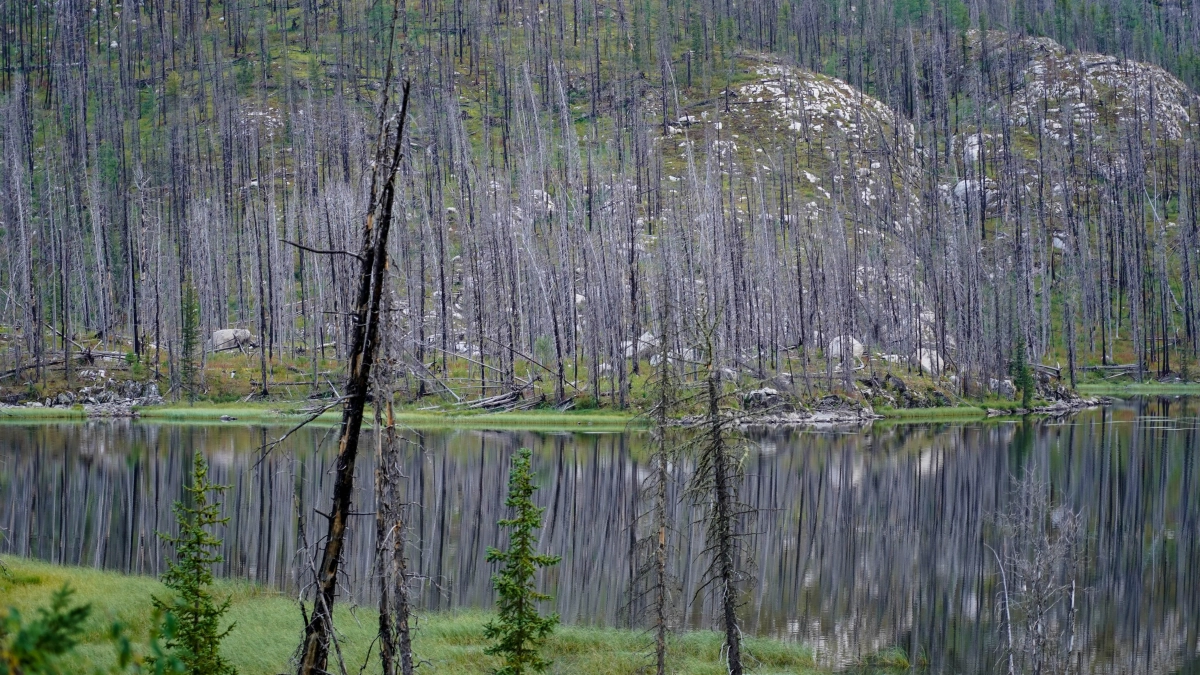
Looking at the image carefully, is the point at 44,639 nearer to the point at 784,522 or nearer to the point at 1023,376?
the point at 784,522

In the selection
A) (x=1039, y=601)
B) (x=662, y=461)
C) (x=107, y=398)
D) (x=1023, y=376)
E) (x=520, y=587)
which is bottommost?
(x=1039, y=601)

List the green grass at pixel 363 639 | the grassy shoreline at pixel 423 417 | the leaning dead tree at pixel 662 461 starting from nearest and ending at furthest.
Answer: the leaning dead tree at pixel 662 461, the green grass at pixel 363 639, the grassy shoreline at pixel 423 417

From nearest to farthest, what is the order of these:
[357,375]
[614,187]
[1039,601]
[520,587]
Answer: [357,375], [520,587], [1039,601], [614,187]

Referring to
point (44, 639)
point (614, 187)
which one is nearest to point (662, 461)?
point (44, 639)

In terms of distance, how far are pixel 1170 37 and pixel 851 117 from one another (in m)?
60.6

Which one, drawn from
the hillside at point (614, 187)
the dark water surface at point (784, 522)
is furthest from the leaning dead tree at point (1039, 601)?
the hillside at point (614, 187)

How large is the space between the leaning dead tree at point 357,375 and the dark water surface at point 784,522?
1539mm

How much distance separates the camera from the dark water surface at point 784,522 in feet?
73.1

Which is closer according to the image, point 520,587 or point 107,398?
point 520,587

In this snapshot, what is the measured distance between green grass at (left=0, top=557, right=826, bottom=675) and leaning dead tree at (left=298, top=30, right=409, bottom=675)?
30.8 feet

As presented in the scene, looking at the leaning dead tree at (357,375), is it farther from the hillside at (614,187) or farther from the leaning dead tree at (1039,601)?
the hillside at (614,187)

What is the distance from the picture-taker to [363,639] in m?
18.9

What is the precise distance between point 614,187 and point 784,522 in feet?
189

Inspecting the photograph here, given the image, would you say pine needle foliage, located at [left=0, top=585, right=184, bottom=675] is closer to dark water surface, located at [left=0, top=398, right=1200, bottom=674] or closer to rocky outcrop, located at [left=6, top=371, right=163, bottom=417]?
dark water surface, located at [left=0, top=398, right=1200, bottom=674]
